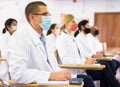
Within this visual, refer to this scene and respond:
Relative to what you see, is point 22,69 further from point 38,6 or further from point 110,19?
point 110,19

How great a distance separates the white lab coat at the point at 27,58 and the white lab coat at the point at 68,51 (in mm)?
1017

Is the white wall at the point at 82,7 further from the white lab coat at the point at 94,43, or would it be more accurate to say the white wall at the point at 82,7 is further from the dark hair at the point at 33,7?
the dark hair at the point at 33,7

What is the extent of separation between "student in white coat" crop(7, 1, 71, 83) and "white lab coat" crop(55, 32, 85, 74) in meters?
0.91

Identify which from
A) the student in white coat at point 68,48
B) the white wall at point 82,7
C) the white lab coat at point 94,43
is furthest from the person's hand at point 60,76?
the white wall at point 82,7

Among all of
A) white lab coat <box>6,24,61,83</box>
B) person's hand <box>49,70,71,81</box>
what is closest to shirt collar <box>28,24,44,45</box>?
white lab coat <box>6,24,61,83</box>

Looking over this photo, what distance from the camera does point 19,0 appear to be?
26.1 ft

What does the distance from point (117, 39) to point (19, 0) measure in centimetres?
342

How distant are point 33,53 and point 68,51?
129cm

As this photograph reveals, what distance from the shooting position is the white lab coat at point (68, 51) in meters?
3.35

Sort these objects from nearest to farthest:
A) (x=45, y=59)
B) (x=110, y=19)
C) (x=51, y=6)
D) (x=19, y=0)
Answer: (x=45, y=59) → (x=19, y=0) → (x=51, y=6) → (x=110, y=19)

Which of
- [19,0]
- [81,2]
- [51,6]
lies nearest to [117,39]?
[81,2]

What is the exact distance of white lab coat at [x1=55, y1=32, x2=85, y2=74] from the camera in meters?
3.35

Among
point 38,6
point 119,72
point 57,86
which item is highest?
point 38,6

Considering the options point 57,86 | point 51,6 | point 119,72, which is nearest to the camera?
point 57,86
